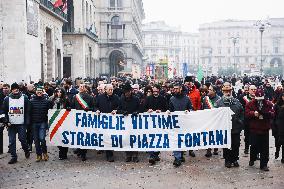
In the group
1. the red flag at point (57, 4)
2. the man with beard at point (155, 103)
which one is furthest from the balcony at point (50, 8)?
the man with beard at point (155, 103)

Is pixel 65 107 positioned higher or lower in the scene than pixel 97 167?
higher

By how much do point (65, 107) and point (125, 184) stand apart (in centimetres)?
374

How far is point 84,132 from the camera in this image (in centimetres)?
1140

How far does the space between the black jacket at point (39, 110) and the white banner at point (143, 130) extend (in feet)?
0.85

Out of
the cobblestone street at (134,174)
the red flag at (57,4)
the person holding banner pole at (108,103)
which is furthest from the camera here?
the red flag at (57,4)

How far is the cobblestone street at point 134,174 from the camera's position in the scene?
9.04 m

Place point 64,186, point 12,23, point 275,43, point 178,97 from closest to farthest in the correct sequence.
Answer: point 64,186 → point 178,97 → point 12,23 → point 275,43

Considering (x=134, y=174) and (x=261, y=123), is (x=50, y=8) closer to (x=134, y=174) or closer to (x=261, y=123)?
(x=134, y=174)

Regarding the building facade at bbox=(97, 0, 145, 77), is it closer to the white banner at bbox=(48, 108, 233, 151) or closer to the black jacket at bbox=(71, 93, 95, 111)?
the black jacket at bbox=(71, 93, 95, 111)

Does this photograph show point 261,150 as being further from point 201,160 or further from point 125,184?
point 125,184

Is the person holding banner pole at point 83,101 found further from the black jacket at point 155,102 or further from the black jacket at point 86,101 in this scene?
the black jacket at point 155,102

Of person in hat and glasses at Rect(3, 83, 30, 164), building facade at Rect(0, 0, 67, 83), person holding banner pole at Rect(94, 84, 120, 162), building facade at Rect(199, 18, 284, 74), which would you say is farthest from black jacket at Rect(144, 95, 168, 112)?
building facade at Rect(199, 18, 284, 74)

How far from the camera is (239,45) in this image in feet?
514

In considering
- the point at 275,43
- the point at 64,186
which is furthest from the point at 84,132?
the point at 275,43
